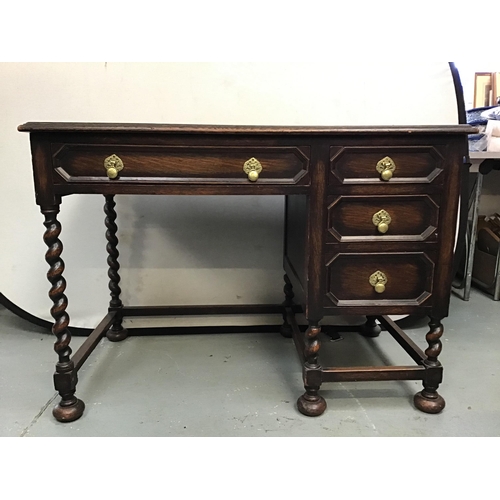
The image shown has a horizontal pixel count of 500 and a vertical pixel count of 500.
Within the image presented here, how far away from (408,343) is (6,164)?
1727 mm

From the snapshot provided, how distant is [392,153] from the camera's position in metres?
1.38

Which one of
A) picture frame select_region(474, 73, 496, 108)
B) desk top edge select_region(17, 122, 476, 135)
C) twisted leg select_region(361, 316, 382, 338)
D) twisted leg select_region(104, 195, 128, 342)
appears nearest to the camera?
desk top edge select_region(17, 122, 476, 135)

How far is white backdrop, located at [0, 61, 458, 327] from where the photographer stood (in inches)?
76.7

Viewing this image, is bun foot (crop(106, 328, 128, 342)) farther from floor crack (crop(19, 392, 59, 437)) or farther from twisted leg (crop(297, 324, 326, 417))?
twisted leg (crop(297, 324, 326, 417))

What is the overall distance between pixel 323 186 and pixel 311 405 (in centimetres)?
67

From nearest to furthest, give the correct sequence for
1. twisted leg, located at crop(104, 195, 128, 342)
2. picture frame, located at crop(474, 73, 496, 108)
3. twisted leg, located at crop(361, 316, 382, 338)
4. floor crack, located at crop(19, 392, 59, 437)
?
floor crack, located at crop(19, 392, 59, 437), twisted leg, located at crop(104, 195, 128, 342), twisted leg, located at crop(361, 316, 382, 338), picture frame, located at crop(474, 73, 496, 108)

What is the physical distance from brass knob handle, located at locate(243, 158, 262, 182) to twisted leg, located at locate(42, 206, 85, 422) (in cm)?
58

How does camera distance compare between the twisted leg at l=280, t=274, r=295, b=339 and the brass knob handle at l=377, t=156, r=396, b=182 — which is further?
the twisted leg at l=280, t=274, r=295, b=339

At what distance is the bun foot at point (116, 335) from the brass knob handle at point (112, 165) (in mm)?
884

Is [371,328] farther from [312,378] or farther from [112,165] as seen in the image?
[112,165]

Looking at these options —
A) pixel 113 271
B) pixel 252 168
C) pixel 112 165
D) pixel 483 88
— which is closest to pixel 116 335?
pixel 113 271

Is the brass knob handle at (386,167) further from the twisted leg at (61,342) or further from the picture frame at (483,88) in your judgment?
the picture frame at (483,88)

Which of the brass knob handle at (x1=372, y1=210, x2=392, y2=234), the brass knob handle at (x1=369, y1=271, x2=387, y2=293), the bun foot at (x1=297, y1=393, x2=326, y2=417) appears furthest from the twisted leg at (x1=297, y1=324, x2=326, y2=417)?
the brass knob handle at (x1=372, y1=210, x2=392, y2=234)

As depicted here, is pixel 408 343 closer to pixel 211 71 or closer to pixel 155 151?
pixel 155 151
